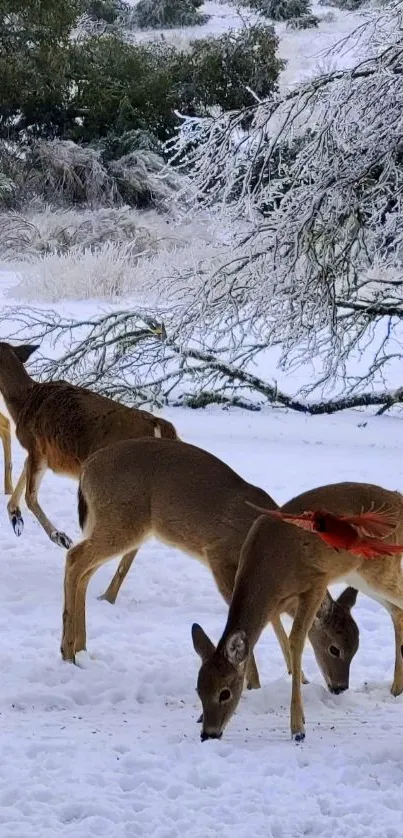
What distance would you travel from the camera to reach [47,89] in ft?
85.9

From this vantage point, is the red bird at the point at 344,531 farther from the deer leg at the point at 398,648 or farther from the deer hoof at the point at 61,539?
the deer hoof at the point at 61,539

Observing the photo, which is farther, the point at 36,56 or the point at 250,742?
the point at 36,56

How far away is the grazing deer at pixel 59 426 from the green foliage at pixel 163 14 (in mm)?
32632

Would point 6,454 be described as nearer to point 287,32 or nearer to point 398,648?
point 398,648

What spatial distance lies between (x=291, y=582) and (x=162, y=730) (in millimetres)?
818

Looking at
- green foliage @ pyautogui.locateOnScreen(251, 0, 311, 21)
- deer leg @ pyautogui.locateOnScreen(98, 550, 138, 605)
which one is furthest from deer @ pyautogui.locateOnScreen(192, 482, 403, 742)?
green foliage @ pyautogui.locateOnScreen(251, 0, 311, 21)

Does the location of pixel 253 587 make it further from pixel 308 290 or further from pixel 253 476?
pixel 308 290

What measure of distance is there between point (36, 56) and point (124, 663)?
77.2ft

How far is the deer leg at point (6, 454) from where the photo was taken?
8.80 m

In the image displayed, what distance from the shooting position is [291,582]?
4770 mm

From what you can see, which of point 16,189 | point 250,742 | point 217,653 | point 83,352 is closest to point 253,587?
point 217,653

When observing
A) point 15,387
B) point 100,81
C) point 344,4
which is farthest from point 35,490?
point 344,4

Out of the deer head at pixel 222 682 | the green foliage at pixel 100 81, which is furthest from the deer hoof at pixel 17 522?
the green foliage at pixel 100 81

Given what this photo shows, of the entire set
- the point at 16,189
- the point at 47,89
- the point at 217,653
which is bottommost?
the point at 16,189
